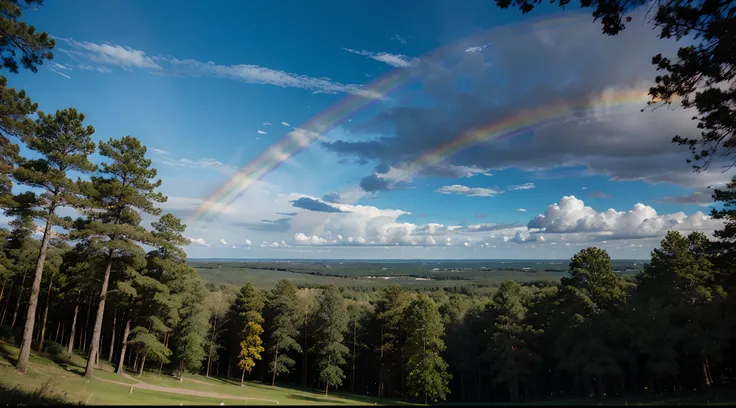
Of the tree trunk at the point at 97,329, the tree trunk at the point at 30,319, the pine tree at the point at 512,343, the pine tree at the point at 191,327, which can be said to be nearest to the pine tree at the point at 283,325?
the pine tree at the point at 191,327

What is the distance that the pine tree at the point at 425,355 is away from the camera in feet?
121

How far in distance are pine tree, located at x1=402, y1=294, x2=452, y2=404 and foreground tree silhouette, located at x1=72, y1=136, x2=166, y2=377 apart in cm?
2756

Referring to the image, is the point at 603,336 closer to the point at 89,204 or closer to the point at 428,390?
the point at 428,390

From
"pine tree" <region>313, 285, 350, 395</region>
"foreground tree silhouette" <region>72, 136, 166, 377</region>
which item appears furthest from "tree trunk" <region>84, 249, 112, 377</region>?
"pine tree" <region>313, 285, 350, 395</region>

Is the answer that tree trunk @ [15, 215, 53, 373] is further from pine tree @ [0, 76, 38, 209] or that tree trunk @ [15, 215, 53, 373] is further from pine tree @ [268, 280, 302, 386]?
pine tree @ [268, 280, 302, 386]

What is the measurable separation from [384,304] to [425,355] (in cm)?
1108

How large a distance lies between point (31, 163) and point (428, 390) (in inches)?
1524

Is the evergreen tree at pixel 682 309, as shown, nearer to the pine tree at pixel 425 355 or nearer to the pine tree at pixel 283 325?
the pine tree at pixel 425 355

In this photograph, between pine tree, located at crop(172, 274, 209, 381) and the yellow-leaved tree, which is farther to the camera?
the yellow-leaved tree

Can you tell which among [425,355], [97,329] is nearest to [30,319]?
[97,329]

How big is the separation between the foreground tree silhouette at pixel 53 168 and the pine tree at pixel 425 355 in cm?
3233

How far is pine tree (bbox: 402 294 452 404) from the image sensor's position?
3675cm

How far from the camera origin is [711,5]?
10.6 meters

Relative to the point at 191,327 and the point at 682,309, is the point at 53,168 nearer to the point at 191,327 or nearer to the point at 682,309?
the point at 191,327
